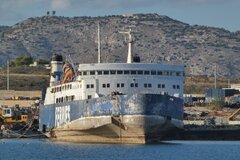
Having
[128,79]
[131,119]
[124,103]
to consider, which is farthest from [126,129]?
[128,79]

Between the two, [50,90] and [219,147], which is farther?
[50,90]

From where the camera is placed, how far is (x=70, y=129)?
106 metres

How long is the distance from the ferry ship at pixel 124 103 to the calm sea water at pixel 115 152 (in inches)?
52.7

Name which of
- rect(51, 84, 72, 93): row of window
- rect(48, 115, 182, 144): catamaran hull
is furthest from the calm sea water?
rect(51, 84, 72, 93): row of window

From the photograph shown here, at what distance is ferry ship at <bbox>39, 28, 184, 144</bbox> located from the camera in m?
97.0

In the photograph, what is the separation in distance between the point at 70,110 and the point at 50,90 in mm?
11220

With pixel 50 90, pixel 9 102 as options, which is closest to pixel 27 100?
pixel 9 102

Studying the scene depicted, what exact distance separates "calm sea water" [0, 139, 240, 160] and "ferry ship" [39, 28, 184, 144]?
4.39 ft

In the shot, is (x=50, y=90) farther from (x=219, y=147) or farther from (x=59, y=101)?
(x=219, y=147)

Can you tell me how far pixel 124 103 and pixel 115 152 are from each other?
26.5ft

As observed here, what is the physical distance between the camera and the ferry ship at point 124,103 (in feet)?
318

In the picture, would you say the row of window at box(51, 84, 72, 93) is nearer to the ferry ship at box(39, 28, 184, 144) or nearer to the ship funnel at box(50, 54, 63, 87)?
the ferry ship at box(39, 28, 184, 144)

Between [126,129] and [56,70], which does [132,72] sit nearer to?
[126,129]

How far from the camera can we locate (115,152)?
89875 mm
